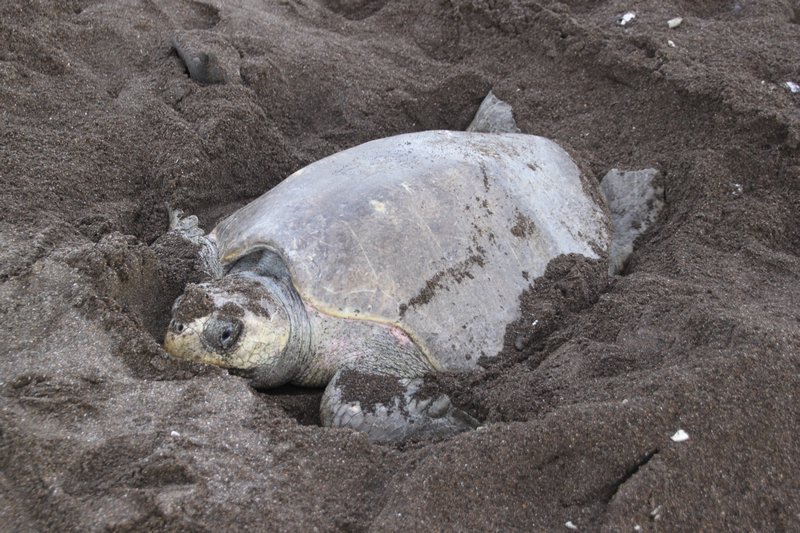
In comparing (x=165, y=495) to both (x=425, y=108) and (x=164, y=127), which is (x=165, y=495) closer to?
(x=164, y=127)

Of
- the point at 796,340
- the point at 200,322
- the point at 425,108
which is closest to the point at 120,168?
the point at 200,322

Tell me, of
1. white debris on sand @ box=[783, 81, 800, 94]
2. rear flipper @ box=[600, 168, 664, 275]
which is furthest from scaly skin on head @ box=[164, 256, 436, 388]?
white debris on sand @ box=[783, 81, 800, 94]

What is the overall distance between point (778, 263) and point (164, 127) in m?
2.79

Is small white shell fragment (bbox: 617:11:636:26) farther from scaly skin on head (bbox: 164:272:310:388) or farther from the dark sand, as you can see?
scaly skin on head (bbox: 164:272:310:388)

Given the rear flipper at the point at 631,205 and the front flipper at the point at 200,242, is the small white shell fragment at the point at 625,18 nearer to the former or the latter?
the rear flipper at the point at 631,205

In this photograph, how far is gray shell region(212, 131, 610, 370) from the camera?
2.41 m

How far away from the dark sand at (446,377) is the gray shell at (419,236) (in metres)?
0.18

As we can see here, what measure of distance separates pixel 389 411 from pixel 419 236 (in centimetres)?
70

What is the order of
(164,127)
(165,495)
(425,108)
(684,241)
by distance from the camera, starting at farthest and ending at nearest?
1. (425,108)
2. (164,127)
3. (684,241)
4. (165,495)

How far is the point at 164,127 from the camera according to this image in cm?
316

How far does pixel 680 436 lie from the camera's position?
1.74 m

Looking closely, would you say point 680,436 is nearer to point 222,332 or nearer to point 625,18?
point 222,332

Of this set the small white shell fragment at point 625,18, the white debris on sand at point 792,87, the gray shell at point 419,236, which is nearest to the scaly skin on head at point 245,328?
the gray shell at point 419,236

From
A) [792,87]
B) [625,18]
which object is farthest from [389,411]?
[625,18]
